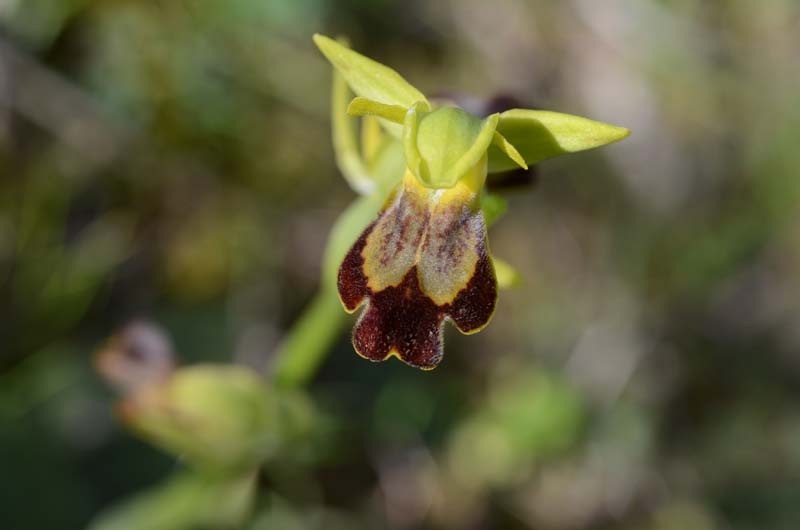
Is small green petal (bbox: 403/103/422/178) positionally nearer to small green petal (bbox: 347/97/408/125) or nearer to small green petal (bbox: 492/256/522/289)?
small green petal (bbox: 347/97/408/125)

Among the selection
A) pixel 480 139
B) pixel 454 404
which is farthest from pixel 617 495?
pixel 480 139

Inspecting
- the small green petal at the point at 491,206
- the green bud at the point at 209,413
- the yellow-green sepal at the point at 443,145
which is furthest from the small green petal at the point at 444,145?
the green bud at the point at 209,413

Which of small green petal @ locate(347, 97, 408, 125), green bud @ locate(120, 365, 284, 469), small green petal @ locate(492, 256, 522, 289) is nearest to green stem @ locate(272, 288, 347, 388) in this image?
green bud @ locate(120, 365, 284, 469)

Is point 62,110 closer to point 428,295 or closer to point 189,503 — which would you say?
point 189,503

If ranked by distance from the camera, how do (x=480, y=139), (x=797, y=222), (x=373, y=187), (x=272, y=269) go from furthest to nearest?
1. (x=797, y=222)
2. (x=272, y=269)
3. (x=373, y=187)
4. (x=480, y=139)

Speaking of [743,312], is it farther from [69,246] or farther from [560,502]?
[69,246]

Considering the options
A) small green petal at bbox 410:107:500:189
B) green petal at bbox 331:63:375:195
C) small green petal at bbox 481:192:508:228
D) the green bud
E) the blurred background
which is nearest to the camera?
small green petal at bbox 410:107:500:189

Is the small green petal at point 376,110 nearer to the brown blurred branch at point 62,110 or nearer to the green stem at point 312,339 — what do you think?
the green stem at point 312,339
